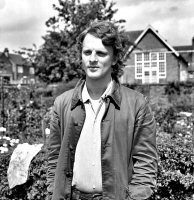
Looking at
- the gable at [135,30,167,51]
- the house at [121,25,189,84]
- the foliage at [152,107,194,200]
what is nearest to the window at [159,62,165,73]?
the house at [121,25,189,84]

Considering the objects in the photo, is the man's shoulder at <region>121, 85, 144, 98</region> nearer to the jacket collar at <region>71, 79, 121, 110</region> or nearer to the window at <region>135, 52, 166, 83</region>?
the jacket collar at <region>71, 79, 121, 110</region>

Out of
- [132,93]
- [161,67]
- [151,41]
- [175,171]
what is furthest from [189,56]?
[132,93]

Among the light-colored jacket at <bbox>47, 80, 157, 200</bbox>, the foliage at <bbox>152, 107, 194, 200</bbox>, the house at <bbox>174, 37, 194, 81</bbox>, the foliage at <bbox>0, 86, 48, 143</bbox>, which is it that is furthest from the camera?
the house at <bbox>174, 37, 194, 81</bbox>

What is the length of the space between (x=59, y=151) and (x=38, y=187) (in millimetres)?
2452

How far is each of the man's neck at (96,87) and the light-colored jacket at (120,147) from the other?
0.06 m

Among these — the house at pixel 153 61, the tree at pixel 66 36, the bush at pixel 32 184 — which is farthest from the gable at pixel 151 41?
the bush at pixel 32 184

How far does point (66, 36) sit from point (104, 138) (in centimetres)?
1954

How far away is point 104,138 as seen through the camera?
84.6 inches

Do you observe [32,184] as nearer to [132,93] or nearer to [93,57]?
[132,93]

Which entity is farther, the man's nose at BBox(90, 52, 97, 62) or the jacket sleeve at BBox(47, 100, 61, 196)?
the jacket sleeve at BBox(47, 100, 61, 196)

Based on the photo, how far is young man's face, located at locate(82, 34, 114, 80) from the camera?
2166 millimetres

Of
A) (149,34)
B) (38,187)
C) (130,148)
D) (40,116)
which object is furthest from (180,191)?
(149,34)

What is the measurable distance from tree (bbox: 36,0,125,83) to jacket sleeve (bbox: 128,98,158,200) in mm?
17972

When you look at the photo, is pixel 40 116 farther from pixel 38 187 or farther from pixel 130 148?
pixel 130 148
